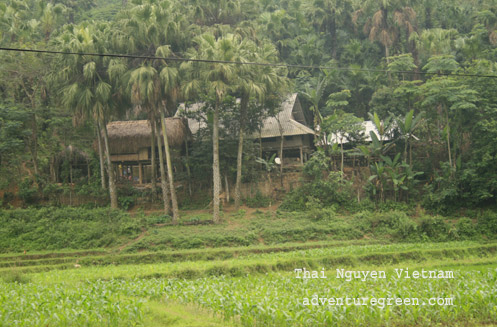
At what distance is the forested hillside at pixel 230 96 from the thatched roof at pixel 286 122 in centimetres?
112

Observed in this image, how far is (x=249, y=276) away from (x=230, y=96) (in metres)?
14.7

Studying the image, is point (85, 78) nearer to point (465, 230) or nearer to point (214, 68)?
point (214, 68)

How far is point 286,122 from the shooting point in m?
29.1

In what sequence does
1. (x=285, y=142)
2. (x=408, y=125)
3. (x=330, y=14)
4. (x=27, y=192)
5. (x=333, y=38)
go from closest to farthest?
1. (x=408, y=125)
2. (x=27, y=192)
3. (x=285, y=142)
4. (x=330, y=14)
5. (x=333, y=38)

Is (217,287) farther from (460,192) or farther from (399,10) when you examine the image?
(399,10)

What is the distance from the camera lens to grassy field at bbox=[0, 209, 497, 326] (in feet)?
24.5

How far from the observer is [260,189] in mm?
26562

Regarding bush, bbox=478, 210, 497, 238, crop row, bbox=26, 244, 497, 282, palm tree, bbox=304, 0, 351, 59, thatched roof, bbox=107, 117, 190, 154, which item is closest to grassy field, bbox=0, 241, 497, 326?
crop row, bbox=26, 244, 497, 282

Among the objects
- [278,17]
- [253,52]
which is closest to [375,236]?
[253,52]

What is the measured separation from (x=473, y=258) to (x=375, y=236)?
5316mm

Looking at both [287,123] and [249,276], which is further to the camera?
[287,123]

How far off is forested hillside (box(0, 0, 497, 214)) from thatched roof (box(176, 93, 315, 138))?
3.67ft

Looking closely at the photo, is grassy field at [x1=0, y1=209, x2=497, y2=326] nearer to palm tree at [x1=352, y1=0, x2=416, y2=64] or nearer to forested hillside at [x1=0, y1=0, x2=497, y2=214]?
forested hillside at [x1=0, y1=0, x2=497, y2=214]

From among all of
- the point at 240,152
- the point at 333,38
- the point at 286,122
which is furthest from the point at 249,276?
the point at 333,38
